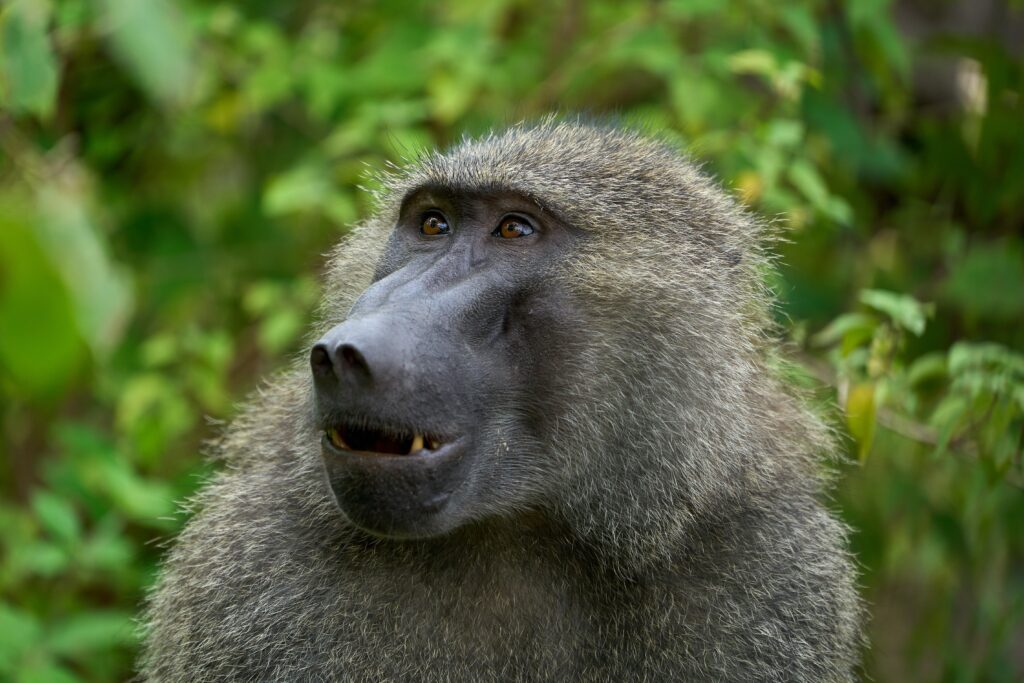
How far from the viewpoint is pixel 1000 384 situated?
322 centimetres

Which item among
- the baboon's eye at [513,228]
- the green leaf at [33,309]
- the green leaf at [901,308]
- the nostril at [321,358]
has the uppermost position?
the green leaf at [33,309]

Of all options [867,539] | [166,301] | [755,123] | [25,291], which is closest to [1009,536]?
[867,539]

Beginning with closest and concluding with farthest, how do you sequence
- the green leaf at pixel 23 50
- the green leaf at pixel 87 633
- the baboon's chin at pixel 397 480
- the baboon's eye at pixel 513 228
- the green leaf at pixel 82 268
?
the green leaf at pixel 82 268
the green leaf at pixel 23 50
the baboon's chin at pixel 397 480
the baboon's eye at pixel 513 228
the green leaf at pixel 87 633

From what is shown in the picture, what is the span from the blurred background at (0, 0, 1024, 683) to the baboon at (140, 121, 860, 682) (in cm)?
63

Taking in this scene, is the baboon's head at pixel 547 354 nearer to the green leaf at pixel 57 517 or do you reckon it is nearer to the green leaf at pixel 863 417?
the green leaf at pixel 863 417

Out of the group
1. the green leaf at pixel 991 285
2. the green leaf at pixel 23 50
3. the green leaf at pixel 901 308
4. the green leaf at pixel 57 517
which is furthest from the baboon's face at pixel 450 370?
the green leaf at pixel 991 285

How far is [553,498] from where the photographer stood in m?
2.66

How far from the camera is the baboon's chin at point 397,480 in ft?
7.64

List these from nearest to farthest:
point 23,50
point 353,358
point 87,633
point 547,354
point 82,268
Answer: point 82,268 < point 23,50 < point 353,358 < point 547,354 < point 87,633

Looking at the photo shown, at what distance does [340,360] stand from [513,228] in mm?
666

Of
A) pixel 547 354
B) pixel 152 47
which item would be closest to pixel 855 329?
pixel 547 354

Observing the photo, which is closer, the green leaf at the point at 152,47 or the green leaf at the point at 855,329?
the green leaf at the point at 152,47

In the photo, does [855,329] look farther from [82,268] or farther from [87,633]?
[82,268]

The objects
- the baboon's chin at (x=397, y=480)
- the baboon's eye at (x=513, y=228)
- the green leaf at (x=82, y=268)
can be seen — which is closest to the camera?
the green leaf at (x=82, y=268)
